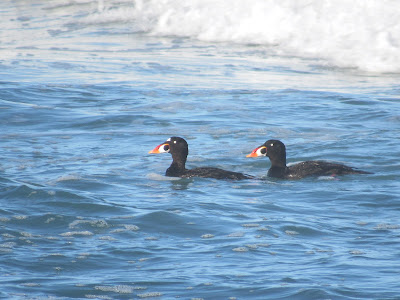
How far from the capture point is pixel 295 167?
11.1 meters

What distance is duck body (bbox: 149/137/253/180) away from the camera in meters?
10.6

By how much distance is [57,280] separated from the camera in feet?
21.8

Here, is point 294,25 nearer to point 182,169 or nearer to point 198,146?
point 198,146

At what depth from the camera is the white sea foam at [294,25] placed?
20.5 m

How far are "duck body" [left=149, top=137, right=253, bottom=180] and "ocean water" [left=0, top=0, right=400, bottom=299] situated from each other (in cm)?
19

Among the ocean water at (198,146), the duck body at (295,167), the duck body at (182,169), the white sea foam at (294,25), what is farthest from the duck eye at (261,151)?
the white sea foam at (294,25)

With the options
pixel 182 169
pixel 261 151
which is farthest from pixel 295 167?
pixel 182 169

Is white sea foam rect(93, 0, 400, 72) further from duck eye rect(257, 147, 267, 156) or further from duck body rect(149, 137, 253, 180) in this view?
duck body rect(149, 137, 253, 180)

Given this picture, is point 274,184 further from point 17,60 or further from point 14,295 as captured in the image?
point 17,60

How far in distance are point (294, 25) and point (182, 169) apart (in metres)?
12.8

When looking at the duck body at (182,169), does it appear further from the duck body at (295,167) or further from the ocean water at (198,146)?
the duck body at (295,167)

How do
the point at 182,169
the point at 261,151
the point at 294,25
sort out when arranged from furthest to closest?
the point at 294,25
the point at 261,151
the point at 182,169

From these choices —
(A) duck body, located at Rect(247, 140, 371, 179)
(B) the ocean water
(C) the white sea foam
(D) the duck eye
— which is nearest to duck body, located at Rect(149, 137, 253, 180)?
(B) the ocean water

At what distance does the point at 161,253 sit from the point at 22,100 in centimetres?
967
